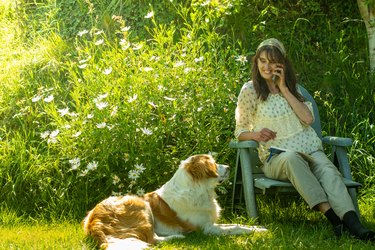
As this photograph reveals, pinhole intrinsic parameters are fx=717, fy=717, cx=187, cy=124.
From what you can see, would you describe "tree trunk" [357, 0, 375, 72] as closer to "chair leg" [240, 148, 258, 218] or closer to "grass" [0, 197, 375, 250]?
"grass" [0, 197, 375, 250]

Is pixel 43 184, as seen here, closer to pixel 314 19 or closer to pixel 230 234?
pixel 230 234

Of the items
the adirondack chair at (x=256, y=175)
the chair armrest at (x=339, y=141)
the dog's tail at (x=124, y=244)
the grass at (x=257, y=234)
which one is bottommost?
the grass at (x=257, y=234)

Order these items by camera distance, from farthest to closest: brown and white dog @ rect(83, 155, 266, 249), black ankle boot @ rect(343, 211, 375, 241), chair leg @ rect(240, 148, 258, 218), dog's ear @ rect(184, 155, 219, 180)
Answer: chair leg @ rect(240, 148, 258, 218) < dog's ear @ rect(184, 155, 219, 180) < brown and white dog @ rect(83, 155, 266, 249) < black ankle boot @ rect(343, 211, 375, 241)

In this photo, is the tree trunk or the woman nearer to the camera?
the woman

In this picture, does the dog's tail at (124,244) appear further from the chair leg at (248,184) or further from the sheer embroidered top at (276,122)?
the sheer embroidered top at (276,122)

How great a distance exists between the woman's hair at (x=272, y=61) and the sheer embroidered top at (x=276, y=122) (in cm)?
5

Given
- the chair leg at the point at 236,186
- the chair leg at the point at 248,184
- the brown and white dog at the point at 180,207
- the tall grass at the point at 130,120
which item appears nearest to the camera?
the brown and white dog at the point at 180,207

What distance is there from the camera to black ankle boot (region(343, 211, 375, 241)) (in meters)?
4.62

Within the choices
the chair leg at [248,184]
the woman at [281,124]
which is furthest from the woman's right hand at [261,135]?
the chair leg at [248,184]

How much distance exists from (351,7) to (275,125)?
3.42 meters

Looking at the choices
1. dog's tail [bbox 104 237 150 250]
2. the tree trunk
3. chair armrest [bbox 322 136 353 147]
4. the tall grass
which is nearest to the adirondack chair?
chair armrest [bbox 322 136 353 147]

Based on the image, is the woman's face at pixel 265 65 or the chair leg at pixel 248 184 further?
the woman's face at pixel 265 65

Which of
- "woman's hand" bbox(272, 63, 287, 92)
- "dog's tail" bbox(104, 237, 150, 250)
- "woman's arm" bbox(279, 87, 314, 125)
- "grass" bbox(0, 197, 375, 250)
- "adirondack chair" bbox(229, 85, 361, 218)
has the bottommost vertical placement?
"grass" bbox(0, 197, 375, 250)

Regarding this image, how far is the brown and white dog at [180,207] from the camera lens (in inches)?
190
